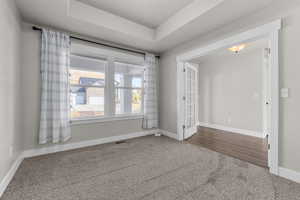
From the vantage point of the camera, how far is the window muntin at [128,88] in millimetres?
3631

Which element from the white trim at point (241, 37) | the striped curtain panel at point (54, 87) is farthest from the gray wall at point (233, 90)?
the striped curtain panel at point (54, 87)

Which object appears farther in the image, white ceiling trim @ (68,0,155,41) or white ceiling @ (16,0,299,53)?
white ceiling trim @ (68,0,155,41)

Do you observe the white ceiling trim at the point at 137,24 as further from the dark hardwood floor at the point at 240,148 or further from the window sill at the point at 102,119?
the dark hardwood floor at the point at 240,148

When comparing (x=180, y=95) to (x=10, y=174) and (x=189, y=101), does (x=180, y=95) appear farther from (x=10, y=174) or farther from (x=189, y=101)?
(x=10, y=174)

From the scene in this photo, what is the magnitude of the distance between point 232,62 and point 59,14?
4.87m

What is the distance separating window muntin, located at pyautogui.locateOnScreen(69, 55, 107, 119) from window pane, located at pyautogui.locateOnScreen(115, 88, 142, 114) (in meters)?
0.45

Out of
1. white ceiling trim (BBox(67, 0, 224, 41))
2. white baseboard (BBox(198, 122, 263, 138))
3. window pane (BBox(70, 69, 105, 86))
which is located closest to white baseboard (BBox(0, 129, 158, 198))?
window pane (BBox(70, 69, 105, 86))

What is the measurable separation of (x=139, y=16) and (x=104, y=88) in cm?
186

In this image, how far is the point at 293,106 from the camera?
1.75 meters

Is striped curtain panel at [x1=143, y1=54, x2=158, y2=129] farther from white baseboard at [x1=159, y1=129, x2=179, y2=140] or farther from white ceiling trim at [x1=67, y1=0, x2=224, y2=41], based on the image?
white ceiling trim at [x1=67, y1=0, x2=224, y2=41]

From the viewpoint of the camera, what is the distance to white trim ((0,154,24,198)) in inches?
60.4

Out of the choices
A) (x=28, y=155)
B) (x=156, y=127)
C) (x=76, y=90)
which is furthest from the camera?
(x=156, y=127)

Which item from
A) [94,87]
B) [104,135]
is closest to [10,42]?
[94,87]

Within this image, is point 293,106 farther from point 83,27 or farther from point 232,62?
point 83,27
